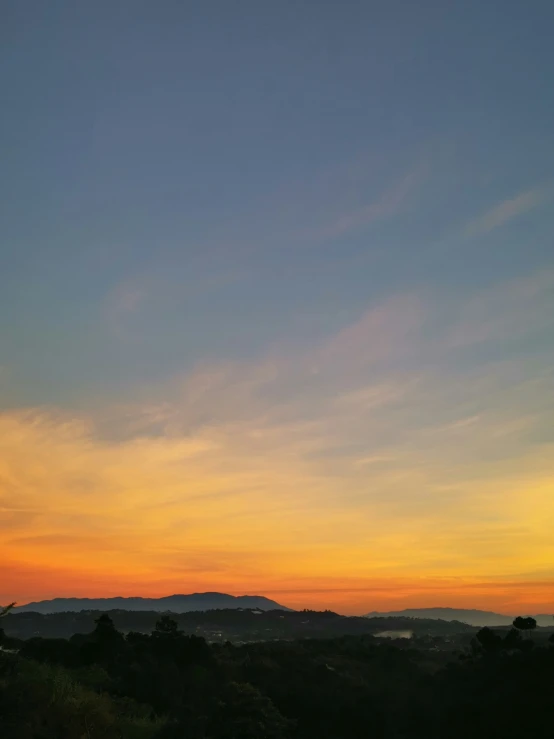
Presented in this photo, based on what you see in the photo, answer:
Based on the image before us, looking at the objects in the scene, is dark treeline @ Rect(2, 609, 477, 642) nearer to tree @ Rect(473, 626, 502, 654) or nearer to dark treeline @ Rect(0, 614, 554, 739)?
dark treeline @ Rect(0, 614, 554, 739)

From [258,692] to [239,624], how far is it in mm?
114580

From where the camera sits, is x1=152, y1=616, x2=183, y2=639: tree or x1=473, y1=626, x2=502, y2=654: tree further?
x1=152, y1=616, x2=183, y2=639: tree

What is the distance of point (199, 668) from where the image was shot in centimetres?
4125

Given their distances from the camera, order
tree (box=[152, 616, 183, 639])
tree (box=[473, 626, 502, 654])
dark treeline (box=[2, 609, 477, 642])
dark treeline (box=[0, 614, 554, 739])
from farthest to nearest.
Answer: dark treeline (box=[2, 609, 477, 642])
tree (box=[152, 616, 183, 639])
tree (box=[473, 626, 502, 654])
dark treeline (box=[0, 614, 554, 739])

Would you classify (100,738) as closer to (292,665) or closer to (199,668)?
(199,668)

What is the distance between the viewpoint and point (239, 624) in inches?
5290

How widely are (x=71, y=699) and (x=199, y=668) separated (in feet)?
69.9

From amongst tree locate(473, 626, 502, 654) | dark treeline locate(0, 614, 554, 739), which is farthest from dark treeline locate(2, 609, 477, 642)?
tree locate(473, 626, 502, 654)

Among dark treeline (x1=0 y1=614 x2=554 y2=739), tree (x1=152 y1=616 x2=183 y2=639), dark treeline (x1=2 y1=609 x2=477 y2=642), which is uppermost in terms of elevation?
tree (x1=152 y1=616 x2=183 y2=639)

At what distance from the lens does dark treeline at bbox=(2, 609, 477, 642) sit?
377 ft

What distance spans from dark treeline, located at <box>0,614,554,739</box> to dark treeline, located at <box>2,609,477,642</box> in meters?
66.1

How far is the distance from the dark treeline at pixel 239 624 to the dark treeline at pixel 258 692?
66143mm

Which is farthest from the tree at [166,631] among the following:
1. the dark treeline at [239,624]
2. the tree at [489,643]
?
the dark treeline at [239,624]

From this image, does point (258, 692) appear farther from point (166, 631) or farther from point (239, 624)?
point (239, 624)
